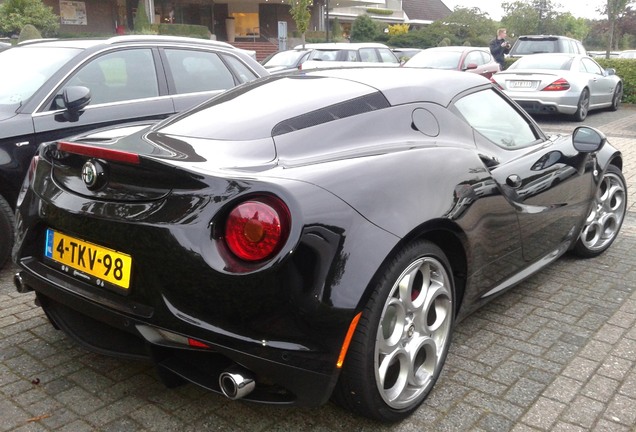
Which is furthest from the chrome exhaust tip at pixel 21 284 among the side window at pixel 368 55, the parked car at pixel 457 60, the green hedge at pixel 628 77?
the green hedge at pixel 628 77

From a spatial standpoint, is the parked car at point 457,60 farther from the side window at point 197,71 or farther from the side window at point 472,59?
the side window at point 197,71

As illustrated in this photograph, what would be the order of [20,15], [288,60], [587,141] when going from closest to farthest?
[587,141] < [288,60] < [20,15]

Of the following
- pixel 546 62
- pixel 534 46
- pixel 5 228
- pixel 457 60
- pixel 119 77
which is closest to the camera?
pixel 5 228

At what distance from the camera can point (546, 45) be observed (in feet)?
53.3

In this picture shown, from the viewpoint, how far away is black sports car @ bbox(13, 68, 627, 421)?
223cm

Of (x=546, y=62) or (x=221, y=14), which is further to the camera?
(x=221, y=14)

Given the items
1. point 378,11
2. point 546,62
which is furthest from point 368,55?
point 378,11

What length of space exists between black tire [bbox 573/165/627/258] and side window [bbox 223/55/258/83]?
3187 millimetres

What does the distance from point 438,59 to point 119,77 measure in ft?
35.7

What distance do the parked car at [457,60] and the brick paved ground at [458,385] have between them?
37.2 feet

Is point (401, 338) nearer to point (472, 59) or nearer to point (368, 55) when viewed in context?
point (472, 59)

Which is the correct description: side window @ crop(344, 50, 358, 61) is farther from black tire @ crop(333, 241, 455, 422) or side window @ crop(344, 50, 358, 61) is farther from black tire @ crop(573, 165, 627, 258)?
black tire @ crop(333, 241, 455, 422)

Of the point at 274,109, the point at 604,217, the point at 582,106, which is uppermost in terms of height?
the point at 274,109

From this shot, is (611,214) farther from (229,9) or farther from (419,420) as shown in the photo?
(229,9)
